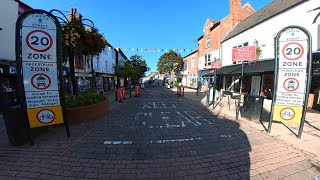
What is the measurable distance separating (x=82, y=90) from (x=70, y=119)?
13.2 m

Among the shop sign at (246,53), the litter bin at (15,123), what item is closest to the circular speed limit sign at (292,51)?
the shop sign at (246,53)

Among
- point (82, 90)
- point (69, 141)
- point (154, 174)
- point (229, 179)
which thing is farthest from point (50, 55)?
point (82, 90)

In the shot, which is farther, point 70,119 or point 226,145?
point 70,119

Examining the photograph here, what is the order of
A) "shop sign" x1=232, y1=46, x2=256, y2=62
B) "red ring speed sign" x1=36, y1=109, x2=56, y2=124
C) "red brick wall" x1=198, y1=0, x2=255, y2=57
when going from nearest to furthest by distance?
1. "red ring speed sign" x1=36, y1=109, x2=56, y2=124
2. "shop sign" x1=232, y1=46, x2=256, y2=62
3. "red brick wall" x1=198, y1=0, x2=255, y2=57

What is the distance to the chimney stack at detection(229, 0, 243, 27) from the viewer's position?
704 inches

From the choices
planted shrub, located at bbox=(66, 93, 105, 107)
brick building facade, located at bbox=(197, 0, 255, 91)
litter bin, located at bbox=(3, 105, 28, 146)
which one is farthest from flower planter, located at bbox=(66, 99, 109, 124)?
brick building facade, located at bbox=(197, 0, 255, 91)

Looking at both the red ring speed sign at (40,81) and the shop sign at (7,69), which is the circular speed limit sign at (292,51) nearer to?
the red ring speed sign at (40,81)

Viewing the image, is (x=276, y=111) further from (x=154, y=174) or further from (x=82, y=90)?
(x=82, y=90)

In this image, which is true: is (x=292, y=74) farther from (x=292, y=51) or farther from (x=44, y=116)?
(x=44, y=116)

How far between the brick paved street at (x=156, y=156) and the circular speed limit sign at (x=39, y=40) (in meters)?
2.45

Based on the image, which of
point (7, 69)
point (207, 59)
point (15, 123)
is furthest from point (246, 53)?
point (207, 59)

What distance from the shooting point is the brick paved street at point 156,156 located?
3180mm

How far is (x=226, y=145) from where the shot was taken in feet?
14.7

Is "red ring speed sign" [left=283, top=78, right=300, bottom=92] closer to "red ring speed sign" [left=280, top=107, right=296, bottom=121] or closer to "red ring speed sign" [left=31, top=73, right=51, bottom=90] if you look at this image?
"red ring speed sign" [left=280, top=107, right=296, bottom=121]
